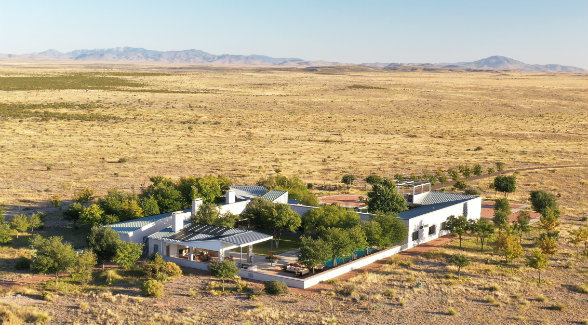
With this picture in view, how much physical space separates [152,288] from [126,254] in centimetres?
441

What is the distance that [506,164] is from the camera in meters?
74.2

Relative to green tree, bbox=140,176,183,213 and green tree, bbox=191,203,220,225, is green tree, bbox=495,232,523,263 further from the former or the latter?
green tree, bbox=140,176,183,213

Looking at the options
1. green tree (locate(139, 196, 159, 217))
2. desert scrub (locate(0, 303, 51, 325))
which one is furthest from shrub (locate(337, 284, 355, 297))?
green tree (locate(139, 196, 159, 217))

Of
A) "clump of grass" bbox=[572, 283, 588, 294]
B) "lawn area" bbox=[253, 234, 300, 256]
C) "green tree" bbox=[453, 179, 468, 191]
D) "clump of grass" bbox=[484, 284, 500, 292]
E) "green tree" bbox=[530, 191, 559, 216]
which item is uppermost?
"green tree" bbox=[530, 191, 559, 216]

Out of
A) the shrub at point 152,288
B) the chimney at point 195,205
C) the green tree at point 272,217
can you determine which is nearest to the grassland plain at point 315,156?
the shrub at point 152,288

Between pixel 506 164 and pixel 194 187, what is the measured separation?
149 ft

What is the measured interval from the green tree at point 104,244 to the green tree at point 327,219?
12520 mm

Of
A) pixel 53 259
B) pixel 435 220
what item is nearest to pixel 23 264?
pixel 53 259

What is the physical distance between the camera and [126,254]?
33.1m

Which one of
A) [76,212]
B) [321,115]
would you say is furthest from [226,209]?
[321,115]

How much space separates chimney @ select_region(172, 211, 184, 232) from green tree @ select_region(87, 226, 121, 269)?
369cm

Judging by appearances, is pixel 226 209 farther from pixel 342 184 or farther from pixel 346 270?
pixel 342 184

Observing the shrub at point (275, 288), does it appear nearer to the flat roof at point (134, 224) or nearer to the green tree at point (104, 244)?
the green tree at point (104, 244)

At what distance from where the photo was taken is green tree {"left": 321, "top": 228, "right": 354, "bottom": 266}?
3375 centimetres
